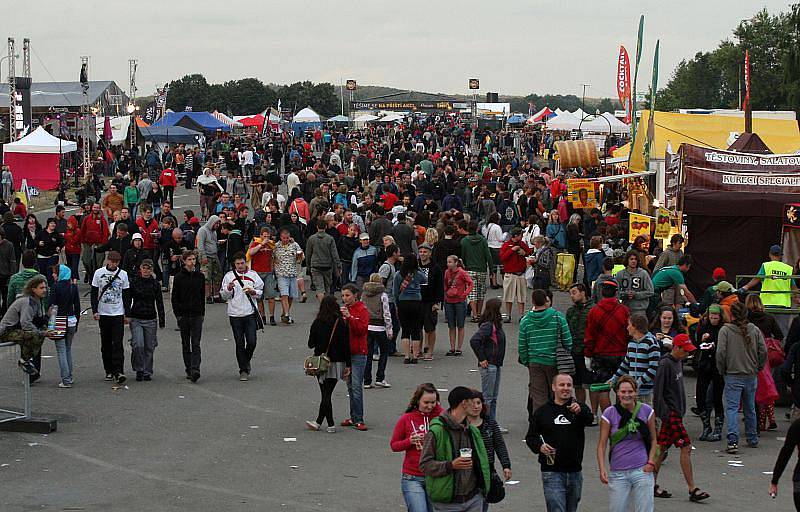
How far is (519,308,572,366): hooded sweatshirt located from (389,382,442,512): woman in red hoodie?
357 centimetres

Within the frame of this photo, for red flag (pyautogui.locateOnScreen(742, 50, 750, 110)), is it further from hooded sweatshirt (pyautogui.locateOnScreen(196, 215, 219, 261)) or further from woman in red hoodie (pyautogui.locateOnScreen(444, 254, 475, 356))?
woman in red hoodie (pyautogui.locateOnScreen(444, 254, 475, 356))

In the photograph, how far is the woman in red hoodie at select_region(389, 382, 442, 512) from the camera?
777 cm

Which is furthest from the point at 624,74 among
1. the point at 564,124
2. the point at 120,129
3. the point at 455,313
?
the point at 120,129

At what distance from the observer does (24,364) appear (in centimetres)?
1220

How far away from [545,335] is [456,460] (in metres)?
4.30

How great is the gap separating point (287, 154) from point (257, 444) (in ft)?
141

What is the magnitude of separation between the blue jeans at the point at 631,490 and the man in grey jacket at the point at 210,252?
41.3ft

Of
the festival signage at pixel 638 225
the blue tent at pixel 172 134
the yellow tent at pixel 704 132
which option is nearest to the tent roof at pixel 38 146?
the blue tent at pixel 172 134

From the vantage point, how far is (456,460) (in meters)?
7.30

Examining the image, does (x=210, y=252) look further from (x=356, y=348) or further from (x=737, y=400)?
(x=737, y=400)

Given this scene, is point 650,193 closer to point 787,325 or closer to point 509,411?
point 787,325

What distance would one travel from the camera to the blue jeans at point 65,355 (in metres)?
14.0

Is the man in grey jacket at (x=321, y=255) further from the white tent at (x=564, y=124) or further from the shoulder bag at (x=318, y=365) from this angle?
the white tent at (x=564, y=124)

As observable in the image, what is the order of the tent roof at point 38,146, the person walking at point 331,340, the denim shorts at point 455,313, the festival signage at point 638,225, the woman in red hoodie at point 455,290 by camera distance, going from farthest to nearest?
the tent roof at point 38,146 → the festival signage at point 638,225 → the denim shorts at point 455,313 → the woman in red hoodie at point 455,290 → the person walking at point 331,340
